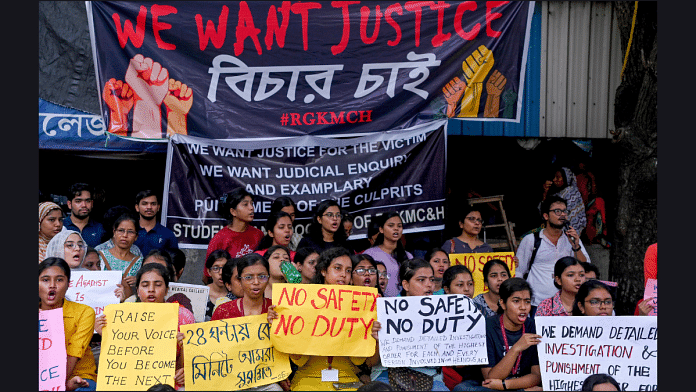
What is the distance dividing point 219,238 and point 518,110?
3.49m

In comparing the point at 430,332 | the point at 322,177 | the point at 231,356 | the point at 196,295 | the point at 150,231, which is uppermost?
the point at 322,177

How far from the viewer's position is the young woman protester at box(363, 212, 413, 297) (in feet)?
21.8

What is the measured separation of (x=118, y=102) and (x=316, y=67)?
215 centimetres

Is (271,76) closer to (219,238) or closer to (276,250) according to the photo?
(219,238)

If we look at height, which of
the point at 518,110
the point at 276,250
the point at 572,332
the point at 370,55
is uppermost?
the point at 370,55

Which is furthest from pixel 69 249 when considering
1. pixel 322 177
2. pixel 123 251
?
pixel 322 177

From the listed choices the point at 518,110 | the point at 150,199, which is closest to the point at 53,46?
the point at 150,199

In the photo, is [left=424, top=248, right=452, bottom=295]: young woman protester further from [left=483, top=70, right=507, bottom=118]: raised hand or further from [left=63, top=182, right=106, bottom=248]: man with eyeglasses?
[left=63, top=182, right=106, bottom=248]: man with eyeglasses

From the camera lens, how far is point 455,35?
24.8 feet

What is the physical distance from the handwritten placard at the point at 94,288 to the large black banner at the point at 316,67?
7.13 feet

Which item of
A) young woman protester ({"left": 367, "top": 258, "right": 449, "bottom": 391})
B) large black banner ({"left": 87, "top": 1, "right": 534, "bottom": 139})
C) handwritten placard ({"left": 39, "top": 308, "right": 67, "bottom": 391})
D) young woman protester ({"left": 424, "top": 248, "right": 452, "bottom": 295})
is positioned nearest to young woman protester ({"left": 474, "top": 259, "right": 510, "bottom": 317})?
young woman protester ({"left": 424, "top": 248, "right": 452, "bottom": 295})

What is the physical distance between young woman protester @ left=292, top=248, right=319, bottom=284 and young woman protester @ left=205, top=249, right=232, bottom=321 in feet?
2.13

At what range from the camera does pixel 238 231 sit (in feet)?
22.9

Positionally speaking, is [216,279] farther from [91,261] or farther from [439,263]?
[439,263]
